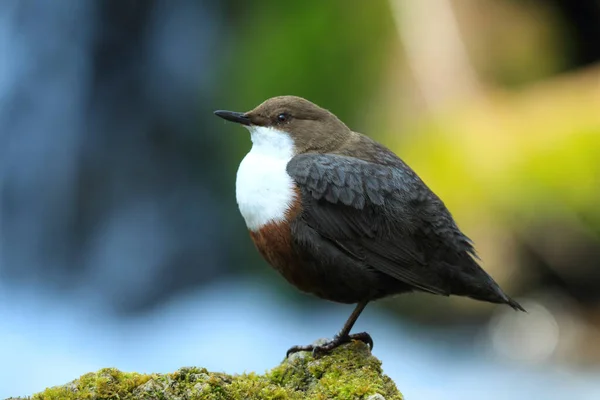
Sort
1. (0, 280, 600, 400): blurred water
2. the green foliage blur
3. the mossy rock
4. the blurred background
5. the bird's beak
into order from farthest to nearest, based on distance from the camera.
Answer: (0, 280, 600, 400): blurred water
the blurred background
the green foliage blur
the bird's beak
the mossy rock

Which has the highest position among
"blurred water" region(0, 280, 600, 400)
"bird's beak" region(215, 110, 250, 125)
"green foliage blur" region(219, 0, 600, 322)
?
"bird's beak" region(215, 110, 250, 125)

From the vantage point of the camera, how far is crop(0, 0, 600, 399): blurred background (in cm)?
913

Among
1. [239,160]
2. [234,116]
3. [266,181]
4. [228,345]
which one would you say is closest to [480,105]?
[239,160]

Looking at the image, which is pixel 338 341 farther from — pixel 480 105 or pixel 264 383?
pixel 480 105

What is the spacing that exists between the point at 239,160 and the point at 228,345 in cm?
251

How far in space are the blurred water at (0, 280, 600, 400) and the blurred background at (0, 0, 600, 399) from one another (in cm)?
3

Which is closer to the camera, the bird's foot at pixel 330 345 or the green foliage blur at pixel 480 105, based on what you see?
the bird's foot at pixel 330 345

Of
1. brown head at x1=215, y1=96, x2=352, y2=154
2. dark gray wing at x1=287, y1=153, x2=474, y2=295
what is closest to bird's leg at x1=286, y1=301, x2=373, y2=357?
dark gray wing at x1=287, y1=153, x2=474, y2=295

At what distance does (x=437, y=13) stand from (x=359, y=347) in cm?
709

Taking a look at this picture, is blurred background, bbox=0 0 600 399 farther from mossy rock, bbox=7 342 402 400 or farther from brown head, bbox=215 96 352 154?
mossy rock, bbox=7 342 402 400

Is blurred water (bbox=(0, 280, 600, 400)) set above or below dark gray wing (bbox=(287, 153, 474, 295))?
below

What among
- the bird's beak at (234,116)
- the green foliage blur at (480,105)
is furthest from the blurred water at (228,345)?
the bird's beak at (234,116)

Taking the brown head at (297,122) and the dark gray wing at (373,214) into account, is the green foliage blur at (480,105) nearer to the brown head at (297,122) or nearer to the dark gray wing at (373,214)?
the brown head at (297,122)

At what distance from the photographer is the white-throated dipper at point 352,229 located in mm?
3637
